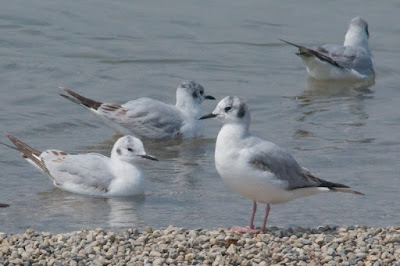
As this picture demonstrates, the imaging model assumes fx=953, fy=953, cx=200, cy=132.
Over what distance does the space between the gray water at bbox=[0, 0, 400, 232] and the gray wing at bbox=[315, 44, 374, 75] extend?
277 millimetres

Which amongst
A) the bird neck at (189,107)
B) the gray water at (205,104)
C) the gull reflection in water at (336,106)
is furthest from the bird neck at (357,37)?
the bird neck at (189,107)

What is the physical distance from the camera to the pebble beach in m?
6.27

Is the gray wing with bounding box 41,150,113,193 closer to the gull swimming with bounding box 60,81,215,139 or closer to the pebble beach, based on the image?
the pebble beach

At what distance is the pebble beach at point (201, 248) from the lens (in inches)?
247

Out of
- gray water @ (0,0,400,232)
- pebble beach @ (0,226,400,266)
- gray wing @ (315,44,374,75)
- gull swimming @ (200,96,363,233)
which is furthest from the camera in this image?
gray wing @ (315,44,374,75)

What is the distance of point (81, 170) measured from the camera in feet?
29.4

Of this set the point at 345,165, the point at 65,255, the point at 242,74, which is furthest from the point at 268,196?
the point at 242,74

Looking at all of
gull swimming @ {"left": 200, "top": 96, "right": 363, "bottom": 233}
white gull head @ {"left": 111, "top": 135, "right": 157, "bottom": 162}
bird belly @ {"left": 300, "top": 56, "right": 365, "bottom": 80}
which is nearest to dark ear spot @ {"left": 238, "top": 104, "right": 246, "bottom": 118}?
gull swimming @ {"left": 200, "top": 96, "right": 363, "bottom": 233}

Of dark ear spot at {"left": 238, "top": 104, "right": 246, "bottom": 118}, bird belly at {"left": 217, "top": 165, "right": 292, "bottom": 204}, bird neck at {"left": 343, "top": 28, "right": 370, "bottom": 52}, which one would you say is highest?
bird neck at {"left": 343, "top": 28, "right": 370, "bottom": 52}

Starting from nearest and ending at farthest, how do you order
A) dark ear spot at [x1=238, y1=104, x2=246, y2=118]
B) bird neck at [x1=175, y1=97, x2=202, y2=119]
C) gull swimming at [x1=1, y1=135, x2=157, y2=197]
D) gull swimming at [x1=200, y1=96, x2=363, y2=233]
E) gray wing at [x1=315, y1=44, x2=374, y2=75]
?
1. gull swimming at [x1=200, y1=96, x2=363, y2=233]
2. dark ear spot at [x1=238, y1=104, x2=246, y2=118]
3. gull swimming at [x1=1, y1=135, x2=157, y2=197]
4. bird neck at [x1=175, y1=97, x2=202, y2=119]
5. gray wing at [x1=315, y1=44, x2=374, y2=75]

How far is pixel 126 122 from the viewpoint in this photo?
11.2 m

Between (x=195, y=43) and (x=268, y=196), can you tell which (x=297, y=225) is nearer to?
(x=268, y=196)

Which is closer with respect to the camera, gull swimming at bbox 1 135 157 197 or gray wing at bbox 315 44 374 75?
gull swimming at bbox 1 135 157 197

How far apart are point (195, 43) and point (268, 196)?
7986mm
